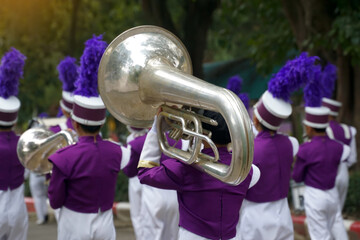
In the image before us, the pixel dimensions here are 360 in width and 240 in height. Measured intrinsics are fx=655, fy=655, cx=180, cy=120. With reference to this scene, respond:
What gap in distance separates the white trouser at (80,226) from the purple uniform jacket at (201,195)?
3.32ft

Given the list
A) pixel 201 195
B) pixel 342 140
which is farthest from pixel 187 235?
pixel 342 140

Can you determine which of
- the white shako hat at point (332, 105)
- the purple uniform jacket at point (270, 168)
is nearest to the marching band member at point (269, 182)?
the purple uniform jacket at point (270, 168)

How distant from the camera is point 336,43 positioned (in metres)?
8.02

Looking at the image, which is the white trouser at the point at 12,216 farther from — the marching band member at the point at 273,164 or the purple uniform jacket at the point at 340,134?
the purple uniform jacket at the point at 340,134

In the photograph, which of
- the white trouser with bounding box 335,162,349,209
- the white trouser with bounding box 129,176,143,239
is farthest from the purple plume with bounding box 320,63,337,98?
the white trouser with bounding box 129,176,143,239

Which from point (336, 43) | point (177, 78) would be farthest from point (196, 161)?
point (336, 43)

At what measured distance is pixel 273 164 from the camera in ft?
17.4

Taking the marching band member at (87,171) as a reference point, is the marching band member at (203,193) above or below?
above

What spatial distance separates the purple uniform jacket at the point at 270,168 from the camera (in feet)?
17.3

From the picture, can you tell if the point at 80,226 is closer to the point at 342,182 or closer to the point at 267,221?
the point at 267,221

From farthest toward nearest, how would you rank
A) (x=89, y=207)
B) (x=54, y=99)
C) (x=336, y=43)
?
(x=54, y=99)
(x=336, y=43)
(x=89, y=207)

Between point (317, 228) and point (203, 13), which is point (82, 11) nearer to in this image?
point (203, 13)

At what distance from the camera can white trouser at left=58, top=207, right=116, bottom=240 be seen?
184 inches

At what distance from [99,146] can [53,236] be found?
3.99 m
